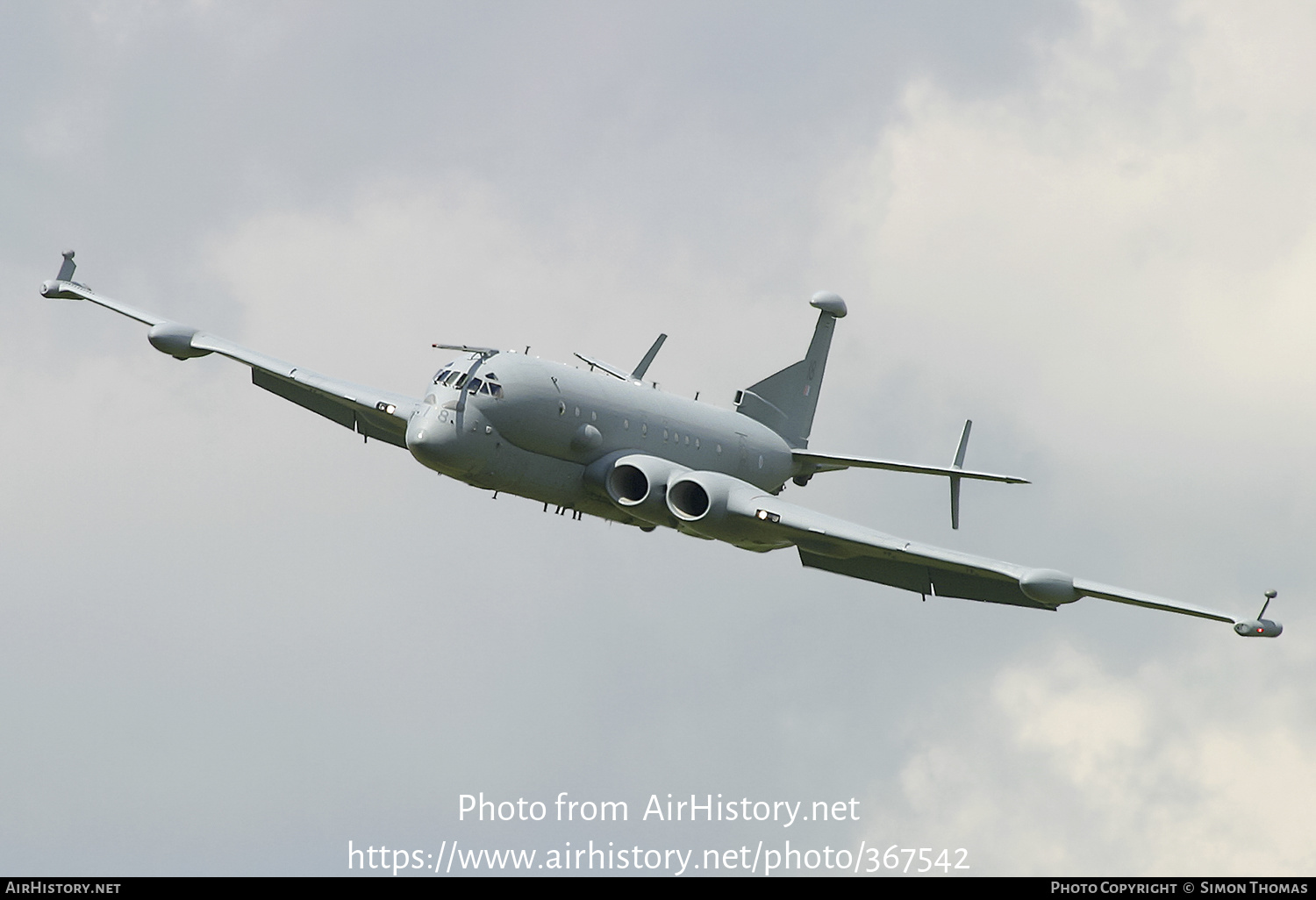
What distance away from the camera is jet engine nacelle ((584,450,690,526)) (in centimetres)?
3706

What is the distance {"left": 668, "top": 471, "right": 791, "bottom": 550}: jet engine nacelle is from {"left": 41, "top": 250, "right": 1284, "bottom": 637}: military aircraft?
0.09ft

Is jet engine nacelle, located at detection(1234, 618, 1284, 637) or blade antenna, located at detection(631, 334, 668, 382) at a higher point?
blade antenna, located at detection(631, 334, 668, 382)

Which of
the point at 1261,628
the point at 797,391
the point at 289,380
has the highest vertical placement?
the point at 797,391

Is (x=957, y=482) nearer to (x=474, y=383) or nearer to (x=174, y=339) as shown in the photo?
(x=474, y=383)

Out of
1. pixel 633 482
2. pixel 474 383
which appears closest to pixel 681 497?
pixel 633 482

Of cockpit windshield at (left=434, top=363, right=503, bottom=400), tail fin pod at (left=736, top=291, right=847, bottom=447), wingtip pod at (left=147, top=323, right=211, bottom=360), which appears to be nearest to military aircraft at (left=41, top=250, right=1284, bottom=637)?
cockpit windshield at (left=434, top=363, right=503, bottom=400)

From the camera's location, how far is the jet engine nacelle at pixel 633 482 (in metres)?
37.1

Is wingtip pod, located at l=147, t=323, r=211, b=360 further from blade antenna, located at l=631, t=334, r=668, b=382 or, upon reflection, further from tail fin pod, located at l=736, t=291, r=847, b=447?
tail fin pod, located at l=736, t=291, r=847, b=447

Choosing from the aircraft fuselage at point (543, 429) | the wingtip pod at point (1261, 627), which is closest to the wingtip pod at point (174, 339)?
the aircraft fuselage at point (543, 429)

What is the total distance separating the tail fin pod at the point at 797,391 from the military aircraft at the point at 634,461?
3.20 metres

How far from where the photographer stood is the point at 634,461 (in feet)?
122

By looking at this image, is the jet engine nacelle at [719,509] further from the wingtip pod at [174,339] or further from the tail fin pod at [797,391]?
the wingtip pod at [174,339]

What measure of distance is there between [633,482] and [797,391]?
33.1 feet

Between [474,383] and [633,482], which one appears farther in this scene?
[633,482]
